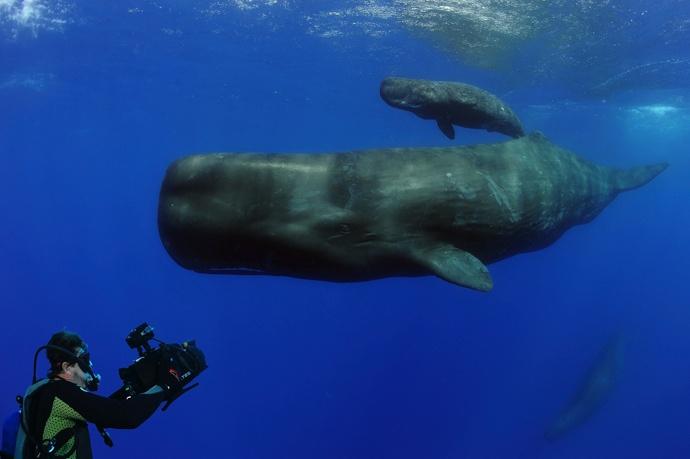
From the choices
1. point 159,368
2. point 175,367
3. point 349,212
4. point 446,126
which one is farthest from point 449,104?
point 159,368

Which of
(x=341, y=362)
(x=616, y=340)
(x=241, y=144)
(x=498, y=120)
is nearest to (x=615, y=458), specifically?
(x=616, y=340)

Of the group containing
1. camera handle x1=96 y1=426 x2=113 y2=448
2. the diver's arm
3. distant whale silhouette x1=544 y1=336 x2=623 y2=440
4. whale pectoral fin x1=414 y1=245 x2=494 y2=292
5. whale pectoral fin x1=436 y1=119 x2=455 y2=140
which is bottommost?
distant whale silhouette x1=544 y1=336 x2=623 y2=440

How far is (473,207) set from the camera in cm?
554

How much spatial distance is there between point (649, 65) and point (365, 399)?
24.6 metres

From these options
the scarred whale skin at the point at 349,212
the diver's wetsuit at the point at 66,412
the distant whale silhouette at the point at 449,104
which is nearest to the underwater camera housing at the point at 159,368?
the diver's wetsuit at the point at 66,412

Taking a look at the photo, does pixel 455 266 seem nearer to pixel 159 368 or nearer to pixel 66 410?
pixel 159 368

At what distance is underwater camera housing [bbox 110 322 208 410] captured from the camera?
448 cm

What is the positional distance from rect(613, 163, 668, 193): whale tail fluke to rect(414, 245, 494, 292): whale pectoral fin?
243 inches

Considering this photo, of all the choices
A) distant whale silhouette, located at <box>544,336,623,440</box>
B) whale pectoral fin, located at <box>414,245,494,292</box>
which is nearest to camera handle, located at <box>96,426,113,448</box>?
whale pectoral fin, located at <box>414,245,494,292</box>

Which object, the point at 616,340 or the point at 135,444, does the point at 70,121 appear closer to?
the point at 135,444

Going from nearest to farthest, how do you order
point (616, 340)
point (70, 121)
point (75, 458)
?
point (75, 458)
point (616, 340)
point (70, 121)

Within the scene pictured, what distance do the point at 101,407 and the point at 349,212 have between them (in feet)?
8.72

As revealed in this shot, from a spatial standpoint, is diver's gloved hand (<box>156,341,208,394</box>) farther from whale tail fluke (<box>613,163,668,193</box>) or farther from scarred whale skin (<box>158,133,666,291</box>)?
whale tail fluke (<box>613,163,668,193</box>)

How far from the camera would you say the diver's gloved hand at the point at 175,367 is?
458cm
